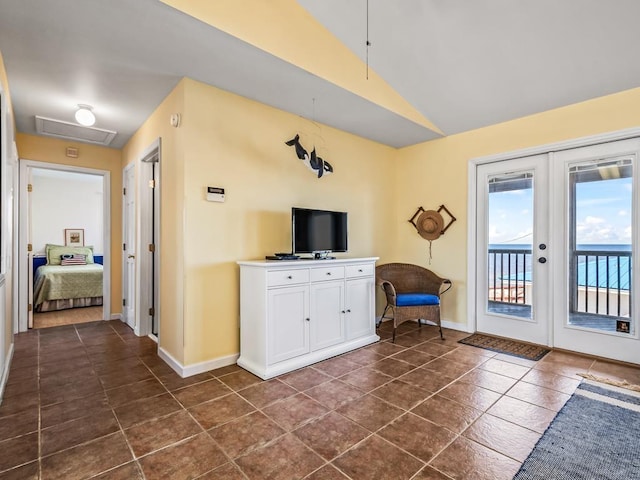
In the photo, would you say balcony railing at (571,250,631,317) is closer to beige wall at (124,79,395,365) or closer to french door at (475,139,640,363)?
french door at (475,139,640,363)

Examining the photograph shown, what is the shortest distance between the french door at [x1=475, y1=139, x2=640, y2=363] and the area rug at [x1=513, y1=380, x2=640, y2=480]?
3.16 feet

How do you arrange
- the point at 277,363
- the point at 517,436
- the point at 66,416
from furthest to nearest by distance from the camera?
the point at 277,363, the point at 66,416, the point at 517,436

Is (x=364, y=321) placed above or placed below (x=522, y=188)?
below

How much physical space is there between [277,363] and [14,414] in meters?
1.78

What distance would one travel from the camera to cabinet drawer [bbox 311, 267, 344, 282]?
10.1 ft

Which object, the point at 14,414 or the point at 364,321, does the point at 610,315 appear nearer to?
the point at 364,321

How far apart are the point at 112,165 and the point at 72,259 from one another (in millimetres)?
3097

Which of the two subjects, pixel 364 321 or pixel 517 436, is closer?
pixel 517 436

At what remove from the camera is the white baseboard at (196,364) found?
275 centimetres

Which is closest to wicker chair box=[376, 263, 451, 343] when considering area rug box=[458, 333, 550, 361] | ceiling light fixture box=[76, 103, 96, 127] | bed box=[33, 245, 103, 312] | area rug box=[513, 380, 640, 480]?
area rug box=[458, 333, 550, 361]

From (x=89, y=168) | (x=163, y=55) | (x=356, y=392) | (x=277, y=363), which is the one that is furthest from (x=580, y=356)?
(x=89, y=168)

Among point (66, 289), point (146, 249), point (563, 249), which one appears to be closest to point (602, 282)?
point (563, 249)

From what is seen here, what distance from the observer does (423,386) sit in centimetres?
255

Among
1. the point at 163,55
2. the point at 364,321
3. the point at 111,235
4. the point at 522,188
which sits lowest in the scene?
the point at 364,321
